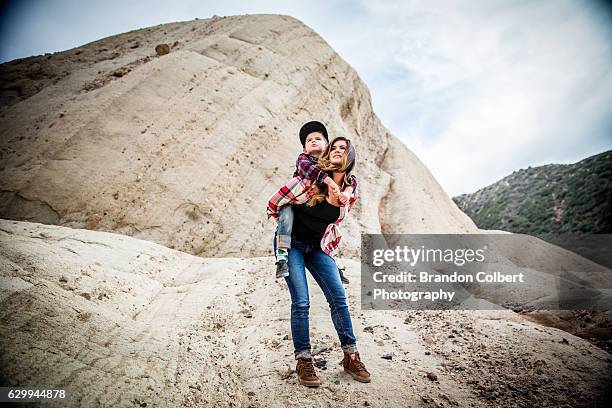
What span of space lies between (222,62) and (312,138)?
642 cm

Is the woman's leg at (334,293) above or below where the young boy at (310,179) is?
below

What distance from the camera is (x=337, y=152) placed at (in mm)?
2979

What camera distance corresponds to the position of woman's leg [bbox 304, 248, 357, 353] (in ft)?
9.51

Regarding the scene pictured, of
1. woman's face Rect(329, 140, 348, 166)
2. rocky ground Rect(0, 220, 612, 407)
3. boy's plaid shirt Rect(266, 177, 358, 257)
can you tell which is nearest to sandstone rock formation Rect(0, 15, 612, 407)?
rocky ground Rect(0, 220, 612, 407)

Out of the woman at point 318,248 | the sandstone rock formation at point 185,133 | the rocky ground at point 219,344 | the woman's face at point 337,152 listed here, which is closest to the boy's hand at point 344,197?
the woman at point 318,248

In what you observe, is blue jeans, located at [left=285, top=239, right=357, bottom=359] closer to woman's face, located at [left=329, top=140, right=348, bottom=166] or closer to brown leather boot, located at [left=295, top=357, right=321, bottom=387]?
brown leather boot, located at [left=295, top=357, right=321, bottom=387]

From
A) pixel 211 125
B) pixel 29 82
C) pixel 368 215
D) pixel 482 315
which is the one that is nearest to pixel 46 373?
pixel 482 315

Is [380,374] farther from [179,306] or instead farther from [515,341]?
[179,306]

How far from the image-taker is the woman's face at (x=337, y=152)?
2969 mm

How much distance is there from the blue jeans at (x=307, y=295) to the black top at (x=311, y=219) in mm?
70

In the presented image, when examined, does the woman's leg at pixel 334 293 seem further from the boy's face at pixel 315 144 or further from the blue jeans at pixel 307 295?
the boy's face at pixel 315 144

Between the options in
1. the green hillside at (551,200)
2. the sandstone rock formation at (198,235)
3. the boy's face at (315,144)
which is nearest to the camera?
the sandstone rock formation at (198,235)

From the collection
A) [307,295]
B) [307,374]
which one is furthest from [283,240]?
[307,374]

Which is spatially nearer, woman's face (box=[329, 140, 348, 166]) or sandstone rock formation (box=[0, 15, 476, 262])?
woman's face (box=[329, 140, 348, 166])
